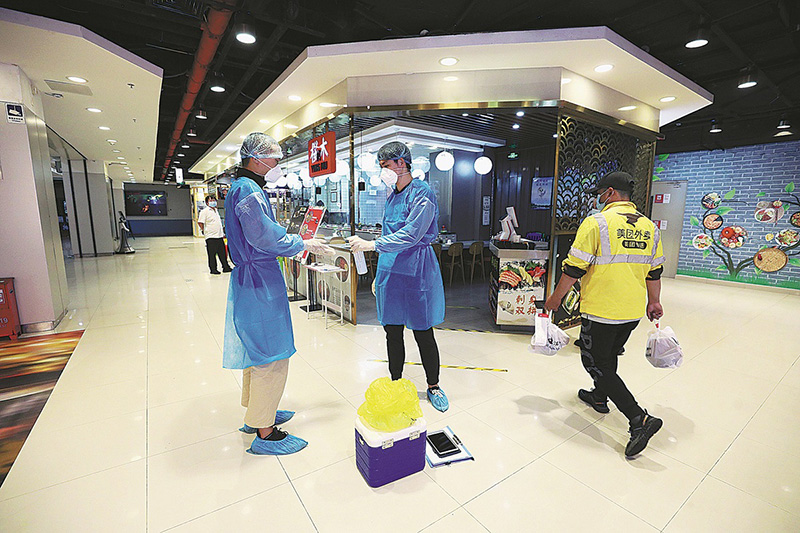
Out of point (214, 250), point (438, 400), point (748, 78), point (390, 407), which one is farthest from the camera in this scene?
point (214, 250)

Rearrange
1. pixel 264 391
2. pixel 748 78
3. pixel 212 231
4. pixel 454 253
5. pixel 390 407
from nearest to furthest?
1. pixel 390 407
2. pixel 264 391
3. pixel 748 78
4. pixel 454 253
5. pixel 212 231

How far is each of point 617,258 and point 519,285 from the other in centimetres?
220

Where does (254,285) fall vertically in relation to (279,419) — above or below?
above

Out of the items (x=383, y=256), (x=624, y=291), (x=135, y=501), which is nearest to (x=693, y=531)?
(x=624, y=291)

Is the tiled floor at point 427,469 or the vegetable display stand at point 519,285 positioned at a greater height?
the vegetable display stand at point 519,285

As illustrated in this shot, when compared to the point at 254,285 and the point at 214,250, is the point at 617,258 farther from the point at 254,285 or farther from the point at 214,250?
the point at 214,250

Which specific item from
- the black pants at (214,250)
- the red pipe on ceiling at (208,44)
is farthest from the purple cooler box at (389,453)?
the black pants at (214,250)

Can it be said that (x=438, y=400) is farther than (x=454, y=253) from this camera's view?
No

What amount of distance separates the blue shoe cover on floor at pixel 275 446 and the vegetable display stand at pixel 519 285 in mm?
2927

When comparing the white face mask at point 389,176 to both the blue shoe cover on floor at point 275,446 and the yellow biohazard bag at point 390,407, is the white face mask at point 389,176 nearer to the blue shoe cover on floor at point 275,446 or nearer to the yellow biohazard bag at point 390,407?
the yellow biohazard bag at point 390,407

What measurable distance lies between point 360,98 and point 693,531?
4.49m

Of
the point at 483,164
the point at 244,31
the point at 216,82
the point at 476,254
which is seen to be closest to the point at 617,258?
the point at 244,31

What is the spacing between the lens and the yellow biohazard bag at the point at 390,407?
1850 mm

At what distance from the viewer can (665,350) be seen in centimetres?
236
